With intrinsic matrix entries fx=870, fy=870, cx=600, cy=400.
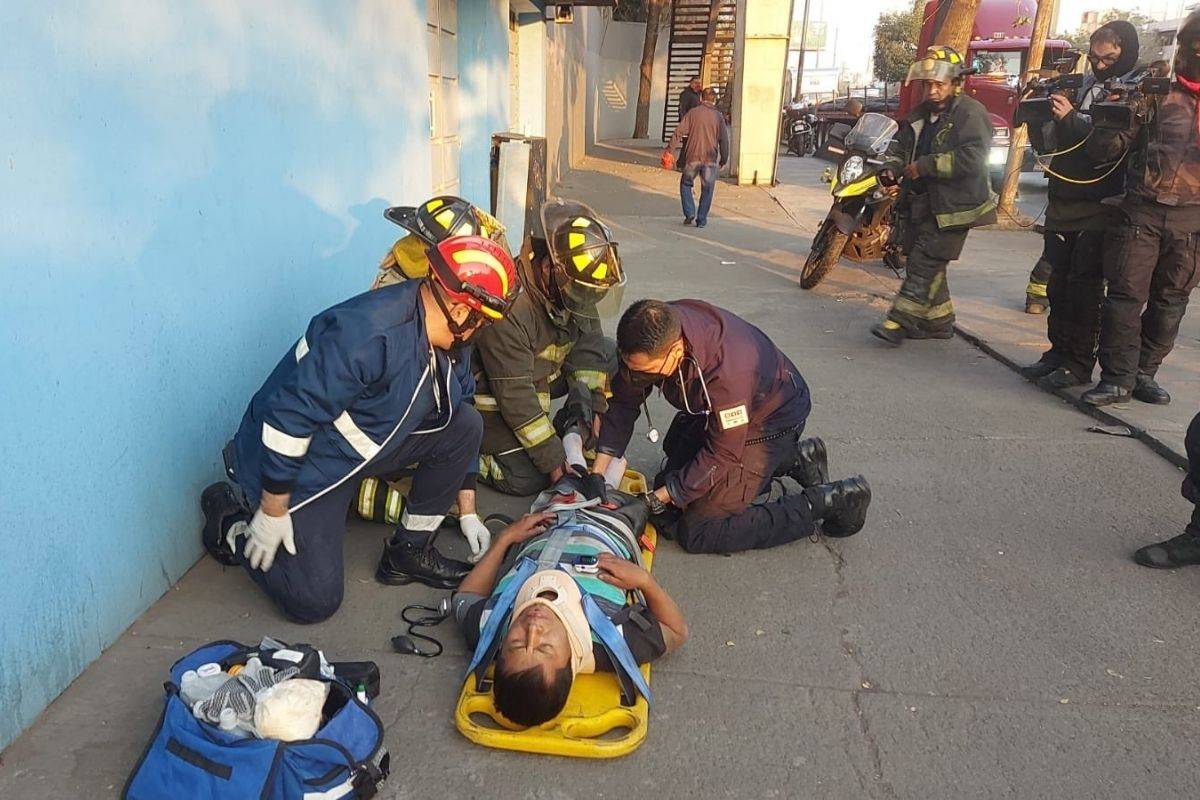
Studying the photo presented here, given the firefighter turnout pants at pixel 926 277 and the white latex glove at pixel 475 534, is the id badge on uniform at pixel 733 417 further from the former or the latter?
the firefighter turnout pants at pixel 926 277

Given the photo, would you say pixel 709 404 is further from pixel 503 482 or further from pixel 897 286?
pixel 897 286

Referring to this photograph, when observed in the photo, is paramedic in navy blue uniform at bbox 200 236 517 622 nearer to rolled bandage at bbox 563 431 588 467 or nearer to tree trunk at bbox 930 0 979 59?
rolled bandage at bbox 563 431 588 467

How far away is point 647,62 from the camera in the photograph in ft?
76.6

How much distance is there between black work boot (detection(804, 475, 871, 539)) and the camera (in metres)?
3.56

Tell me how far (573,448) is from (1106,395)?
3.21 metres

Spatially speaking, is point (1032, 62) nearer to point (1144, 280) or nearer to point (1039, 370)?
point (1039, 370)

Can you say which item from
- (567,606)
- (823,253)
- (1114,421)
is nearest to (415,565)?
(567,606)

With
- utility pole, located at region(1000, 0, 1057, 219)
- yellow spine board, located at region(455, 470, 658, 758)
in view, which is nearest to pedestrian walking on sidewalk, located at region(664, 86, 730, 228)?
utility pole, located at region(1000, 0, 1057, 219)

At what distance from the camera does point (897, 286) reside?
8.31 m

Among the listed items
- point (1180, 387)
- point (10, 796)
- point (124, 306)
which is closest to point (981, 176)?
point (1180, 387)

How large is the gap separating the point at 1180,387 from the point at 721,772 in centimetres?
459

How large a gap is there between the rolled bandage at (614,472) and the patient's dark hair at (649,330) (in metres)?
0.83

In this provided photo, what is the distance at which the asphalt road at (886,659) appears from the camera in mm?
2387

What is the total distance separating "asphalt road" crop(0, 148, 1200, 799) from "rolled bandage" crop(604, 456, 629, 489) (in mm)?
420
